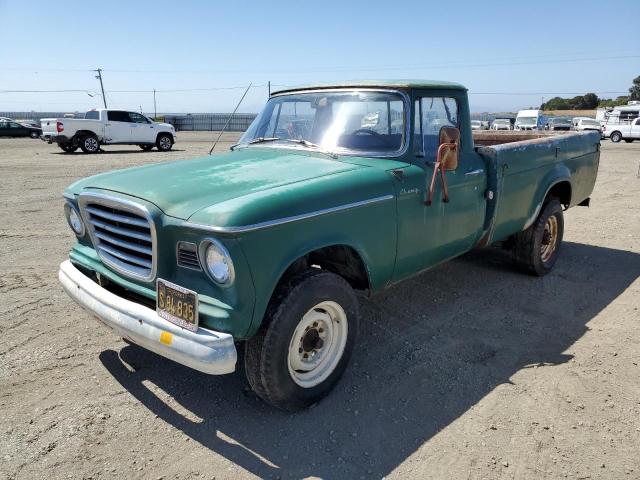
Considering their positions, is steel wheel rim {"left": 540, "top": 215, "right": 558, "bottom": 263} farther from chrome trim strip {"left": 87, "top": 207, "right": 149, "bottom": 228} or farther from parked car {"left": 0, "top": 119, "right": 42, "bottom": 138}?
parked car {"left": 0, "top": 119, "right": 42, "bottom": 138}

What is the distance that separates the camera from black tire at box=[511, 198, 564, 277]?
17.4ft

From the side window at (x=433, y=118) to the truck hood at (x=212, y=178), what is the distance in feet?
2.28

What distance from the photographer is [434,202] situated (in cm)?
376

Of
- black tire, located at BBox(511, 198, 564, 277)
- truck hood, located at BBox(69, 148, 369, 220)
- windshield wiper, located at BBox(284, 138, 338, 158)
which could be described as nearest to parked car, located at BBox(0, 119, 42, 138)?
truck hood, located at BBox(69, 148, 369, 220)

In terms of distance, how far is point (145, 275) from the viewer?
2893 mm

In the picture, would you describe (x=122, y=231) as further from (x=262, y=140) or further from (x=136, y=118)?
(x=136, y=118)

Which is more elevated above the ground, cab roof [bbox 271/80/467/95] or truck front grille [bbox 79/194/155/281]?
cab roof [bbox 271/80/467/95]

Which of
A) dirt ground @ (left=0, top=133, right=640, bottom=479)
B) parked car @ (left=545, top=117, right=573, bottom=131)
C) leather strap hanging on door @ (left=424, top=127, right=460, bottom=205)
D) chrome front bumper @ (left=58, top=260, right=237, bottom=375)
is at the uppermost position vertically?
parked car @ (left=545, top=117, right=573, bottom=131)

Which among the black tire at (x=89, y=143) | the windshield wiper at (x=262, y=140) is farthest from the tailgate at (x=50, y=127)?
the windshield wiper at (x=262, y=140)

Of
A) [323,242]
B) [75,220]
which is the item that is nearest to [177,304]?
[323,242]

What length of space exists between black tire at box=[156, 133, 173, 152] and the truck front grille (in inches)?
784

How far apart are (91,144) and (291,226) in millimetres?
20360

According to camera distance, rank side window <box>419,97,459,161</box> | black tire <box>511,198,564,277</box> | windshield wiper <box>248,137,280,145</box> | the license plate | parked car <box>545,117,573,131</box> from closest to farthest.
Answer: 1. the license plate
2. side window <box>419,97,459,161</box>
3. windshield wiper <box>248,137,280,145</box>
4. black tire <box>511,198,564,277</box>
5. parked car <box>545,117,573,131</box>

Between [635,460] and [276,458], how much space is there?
6.23 feet
